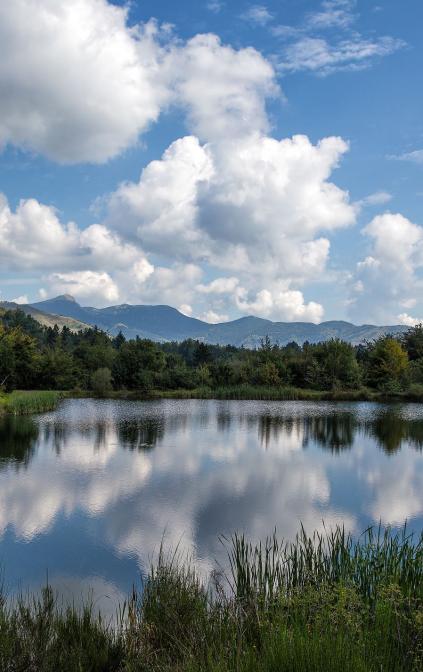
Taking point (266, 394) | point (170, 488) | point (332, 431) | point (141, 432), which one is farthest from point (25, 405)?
point (266, 394)

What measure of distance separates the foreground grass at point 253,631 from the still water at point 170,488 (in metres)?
2.17

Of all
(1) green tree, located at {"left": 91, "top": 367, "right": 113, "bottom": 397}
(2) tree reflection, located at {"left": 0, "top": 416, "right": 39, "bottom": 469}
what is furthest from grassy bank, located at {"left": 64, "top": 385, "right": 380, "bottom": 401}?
(2) tree reflection, located at {"left": 0, "top": 416, "right": 39, "bottom": 469}

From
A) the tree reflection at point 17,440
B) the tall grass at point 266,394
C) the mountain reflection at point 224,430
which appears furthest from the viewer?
the tall grass at point 266,394

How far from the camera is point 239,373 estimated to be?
59500 mm

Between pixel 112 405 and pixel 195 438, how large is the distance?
18.7 m

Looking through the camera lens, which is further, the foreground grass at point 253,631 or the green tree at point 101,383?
the green tree at point 101,383

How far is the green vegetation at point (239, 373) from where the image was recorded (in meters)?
52.2

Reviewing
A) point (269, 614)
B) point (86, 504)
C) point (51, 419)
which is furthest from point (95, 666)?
point (51, 419)

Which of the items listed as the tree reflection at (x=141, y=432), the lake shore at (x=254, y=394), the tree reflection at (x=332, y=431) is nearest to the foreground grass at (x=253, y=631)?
the tree reflection at (x=141, y=432)

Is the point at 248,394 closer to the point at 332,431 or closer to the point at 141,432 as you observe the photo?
the point at 332,431

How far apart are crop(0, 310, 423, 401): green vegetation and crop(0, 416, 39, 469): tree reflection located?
19.8 m

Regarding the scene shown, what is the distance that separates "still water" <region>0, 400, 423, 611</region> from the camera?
10.6m

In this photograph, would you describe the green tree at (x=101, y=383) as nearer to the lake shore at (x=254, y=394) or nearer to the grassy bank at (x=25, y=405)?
the lake shore at (x=254, y=394)

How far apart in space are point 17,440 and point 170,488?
1141 centimetres
